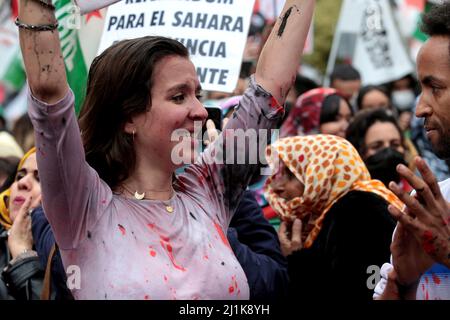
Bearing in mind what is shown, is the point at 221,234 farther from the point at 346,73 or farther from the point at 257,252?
the point at 346,73

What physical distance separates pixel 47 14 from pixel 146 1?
1.99 meters

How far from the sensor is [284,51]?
2873 millimetres

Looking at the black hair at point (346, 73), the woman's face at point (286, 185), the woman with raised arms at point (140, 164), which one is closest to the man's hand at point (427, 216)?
the woman with raised arms at point (140, 164)

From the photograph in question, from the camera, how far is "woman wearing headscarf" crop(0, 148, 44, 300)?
3.89 m

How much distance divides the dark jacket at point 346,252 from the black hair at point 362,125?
4.26 ft

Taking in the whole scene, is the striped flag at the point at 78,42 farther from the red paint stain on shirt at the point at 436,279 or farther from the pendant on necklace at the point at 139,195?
the red paint stain on shirt at the point at 436,279

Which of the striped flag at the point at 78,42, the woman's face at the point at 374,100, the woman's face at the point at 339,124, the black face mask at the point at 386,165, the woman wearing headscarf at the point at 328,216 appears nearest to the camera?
the woman wearing headscarf at the point at 328,216

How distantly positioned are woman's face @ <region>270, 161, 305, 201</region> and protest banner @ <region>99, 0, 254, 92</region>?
60 centimetres

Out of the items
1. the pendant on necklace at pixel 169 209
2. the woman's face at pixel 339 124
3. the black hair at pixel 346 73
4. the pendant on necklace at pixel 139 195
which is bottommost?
the pendant on necklace at pixel 169 209

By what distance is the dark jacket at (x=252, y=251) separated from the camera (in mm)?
3607

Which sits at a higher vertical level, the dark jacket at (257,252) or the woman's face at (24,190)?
Answer: the woman's face at (24,190)

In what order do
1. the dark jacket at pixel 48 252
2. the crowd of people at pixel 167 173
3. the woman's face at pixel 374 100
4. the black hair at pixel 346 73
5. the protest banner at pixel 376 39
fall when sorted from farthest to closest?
1. the protest banner at pixel 376 39
2. the black hair at pixel 346 73
3. the woman's face at pixel 374 100
4. the dark jacket at pixel 48 252
5. the crowd of people at pixel 167 173

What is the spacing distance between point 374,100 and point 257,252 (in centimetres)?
354

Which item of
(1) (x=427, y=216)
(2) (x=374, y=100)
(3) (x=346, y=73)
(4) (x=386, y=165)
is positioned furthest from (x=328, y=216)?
(3) (x=346, y=73)
